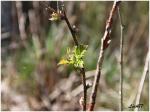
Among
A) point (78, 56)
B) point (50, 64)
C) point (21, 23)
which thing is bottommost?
point (78, 56)

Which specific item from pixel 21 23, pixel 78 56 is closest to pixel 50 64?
pixel 21 23

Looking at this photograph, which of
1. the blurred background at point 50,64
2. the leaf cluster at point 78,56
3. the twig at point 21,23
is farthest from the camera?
the twig at point 21,23

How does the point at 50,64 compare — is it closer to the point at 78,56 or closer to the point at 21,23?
the point at 21,23

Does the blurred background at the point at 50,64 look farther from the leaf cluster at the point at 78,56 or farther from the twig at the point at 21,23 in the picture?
the leaf cluster at the point at 78,56

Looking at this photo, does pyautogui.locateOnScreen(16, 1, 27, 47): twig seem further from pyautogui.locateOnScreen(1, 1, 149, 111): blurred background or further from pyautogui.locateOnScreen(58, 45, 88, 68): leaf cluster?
pyautogui.locateOnScreen(58, 45, 88, 68): leaf cluster

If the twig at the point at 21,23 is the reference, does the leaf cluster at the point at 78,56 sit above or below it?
below

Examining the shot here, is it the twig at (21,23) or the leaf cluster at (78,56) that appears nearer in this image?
the leaf cluster at (78,56)

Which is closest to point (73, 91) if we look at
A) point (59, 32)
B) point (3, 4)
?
point (59, 32)

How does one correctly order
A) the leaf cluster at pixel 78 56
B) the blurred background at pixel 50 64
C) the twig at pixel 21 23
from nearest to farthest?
1. the leaf cluster at pixel 78 56
2. the blurred background at pixel 50 64
3. the twig at pixel 21 23

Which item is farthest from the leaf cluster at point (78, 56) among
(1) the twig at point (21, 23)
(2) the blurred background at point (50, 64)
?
(1) the twig at point (21, 23)

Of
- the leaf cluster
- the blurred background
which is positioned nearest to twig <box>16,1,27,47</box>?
the blurred background
